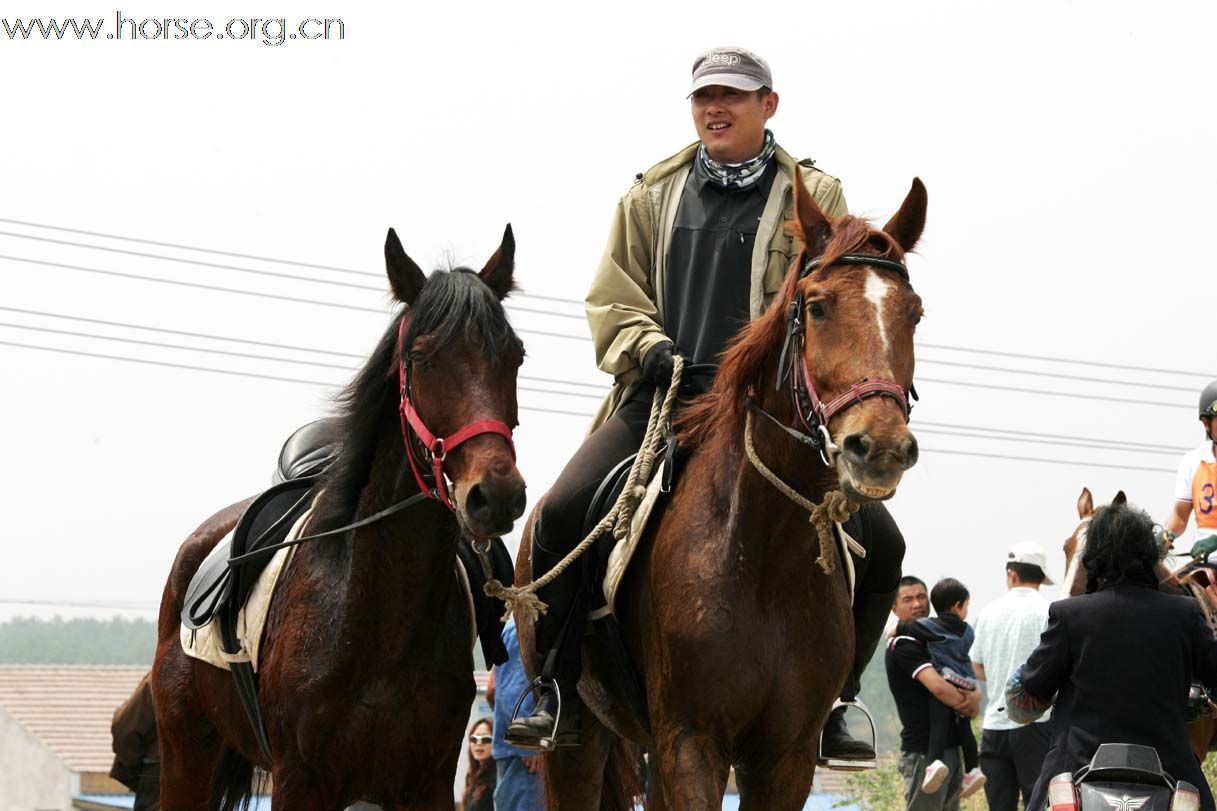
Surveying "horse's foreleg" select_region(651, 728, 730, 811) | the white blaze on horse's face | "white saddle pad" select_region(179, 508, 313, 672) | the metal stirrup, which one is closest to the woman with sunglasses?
"white saddle pad" select_region(179, 508, 313, 672)

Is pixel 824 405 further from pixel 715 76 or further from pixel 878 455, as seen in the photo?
pixel 715 76

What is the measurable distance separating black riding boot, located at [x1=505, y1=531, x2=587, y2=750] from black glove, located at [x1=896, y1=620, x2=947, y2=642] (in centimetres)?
572

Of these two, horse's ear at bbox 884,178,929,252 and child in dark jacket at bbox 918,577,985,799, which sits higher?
horse's ear at bbox 884,178,929,252

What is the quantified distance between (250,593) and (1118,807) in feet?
13.3

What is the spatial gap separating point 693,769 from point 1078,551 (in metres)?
5.05

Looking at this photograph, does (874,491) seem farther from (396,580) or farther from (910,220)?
(396,580)

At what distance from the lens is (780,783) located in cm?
614

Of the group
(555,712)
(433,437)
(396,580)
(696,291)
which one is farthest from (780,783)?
(696,291)

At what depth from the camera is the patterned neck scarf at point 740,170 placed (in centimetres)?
726

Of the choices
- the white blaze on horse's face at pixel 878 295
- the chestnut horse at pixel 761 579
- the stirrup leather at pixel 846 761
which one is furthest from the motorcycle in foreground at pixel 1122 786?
the white blaze on horse's face at pixel 878 295

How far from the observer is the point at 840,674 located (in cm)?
632

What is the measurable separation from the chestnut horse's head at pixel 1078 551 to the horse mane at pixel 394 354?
4909 mm

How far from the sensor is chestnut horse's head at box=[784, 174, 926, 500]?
17.2 ft

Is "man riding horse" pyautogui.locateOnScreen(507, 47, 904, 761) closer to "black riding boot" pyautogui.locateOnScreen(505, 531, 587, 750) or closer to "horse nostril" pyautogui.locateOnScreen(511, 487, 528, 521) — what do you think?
"black riding boot" pyautogui.locateOnScreen(505, 531, 587, 750)
